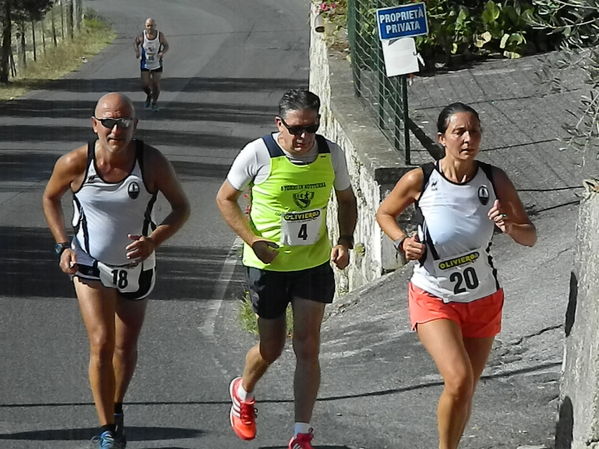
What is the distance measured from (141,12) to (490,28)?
2810cm

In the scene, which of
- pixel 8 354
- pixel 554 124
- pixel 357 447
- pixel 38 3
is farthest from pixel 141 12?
pixel 357 447

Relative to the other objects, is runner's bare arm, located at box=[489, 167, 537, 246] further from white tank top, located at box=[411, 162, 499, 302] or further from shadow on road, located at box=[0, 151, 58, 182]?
shadow on road, located at box=[0, 151, 58, 182]

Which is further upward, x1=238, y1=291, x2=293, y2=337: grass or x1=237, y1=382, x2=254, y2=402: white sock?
x1=237, y1=382, x2=254, y2=402: white sock

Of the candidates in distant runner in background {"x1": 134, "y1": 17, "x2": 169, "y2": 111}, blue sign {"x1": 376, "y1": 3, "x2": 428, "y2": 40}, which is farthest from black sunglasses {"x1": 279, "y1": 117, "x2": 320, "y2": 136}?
distant runner in background {"x1": 134, "y1": 17, "x2": 169, "y2": 111}

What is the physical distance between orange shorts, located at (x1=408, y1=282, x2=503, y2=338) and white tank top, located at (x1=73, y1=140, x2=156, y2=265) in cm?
145

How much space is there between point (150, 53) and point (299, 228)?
19943mm

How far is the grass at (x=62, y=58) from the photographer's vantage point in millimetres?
30486

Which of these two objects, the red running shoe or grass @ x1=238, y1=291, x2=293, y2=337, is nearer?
the red running shoe

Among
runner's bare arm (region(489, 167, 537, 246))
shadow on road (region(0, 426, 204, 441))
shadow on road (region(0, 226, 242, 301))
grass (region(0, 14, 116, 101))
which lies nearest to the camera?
runner's bare arm (region(489, 167, 537, 246))

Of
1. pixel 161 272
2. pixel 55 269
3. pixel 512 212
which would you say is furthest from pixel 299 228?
pixel 55 269

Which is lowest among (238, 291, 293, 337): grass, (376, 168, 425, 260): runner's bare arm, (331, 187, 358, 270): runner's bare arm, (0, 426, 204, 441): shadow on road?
(238, 291, 293, 337): grass

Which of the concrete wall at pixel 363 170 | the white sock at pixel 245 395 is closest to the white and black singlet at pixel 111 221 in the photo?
the white sock at pixel 245 395

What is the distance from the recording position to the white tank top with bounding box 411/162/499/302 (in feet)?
20.2

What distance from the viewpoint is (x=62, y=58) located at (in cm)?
3438
